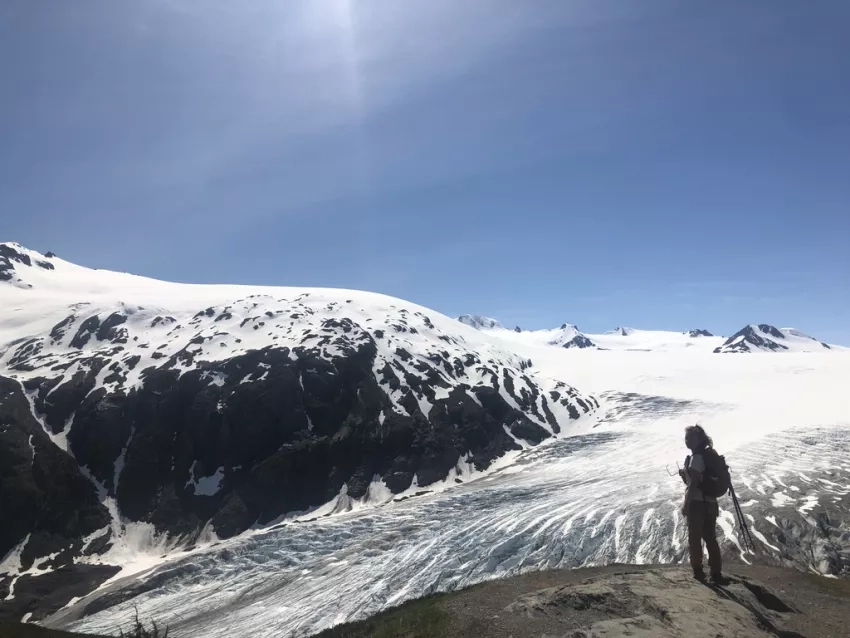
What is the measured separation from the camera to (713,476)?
14227 millimetres

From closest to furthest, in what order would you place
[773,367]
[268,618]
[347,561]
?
1. [268,618]
2. [347,561]
3. [773,367]

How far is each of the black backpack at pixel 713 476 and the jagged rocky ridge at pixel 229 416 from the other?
78883mm

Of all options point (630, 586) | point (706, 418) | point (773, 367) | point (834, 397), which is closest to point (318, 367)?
point (706, 418)

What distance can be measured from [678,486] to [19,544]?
A: 98.1m

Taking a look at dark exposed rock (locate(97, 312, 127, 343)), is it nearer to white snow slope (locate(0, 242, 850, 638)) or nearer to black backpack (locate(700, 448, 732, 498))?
white snow slope (locate(0, 242, 850, 638))

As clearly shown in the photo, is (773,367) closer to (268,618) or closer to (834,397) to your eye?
(834,397)

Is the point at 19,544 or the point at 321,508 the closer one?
the point at 19,544

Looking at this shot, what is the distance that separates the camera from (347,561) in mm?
62000

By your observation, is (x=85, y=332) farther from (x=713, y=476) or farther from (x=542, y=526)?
(x=713, y=476)

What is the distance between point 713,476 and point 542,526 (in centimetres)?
5584

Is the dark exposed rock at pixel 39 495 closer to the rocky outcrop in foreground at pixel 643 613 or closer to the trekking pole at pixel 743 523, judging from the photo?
the rocky outcrop in foreground at pixel 643 613

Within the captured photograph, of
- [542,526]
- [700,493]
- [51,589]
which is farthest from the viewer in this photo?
[51,589]

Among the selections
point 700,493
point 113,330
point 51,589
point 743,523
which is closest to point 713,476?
point 700,493

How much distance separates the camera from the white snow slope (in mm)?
52688
